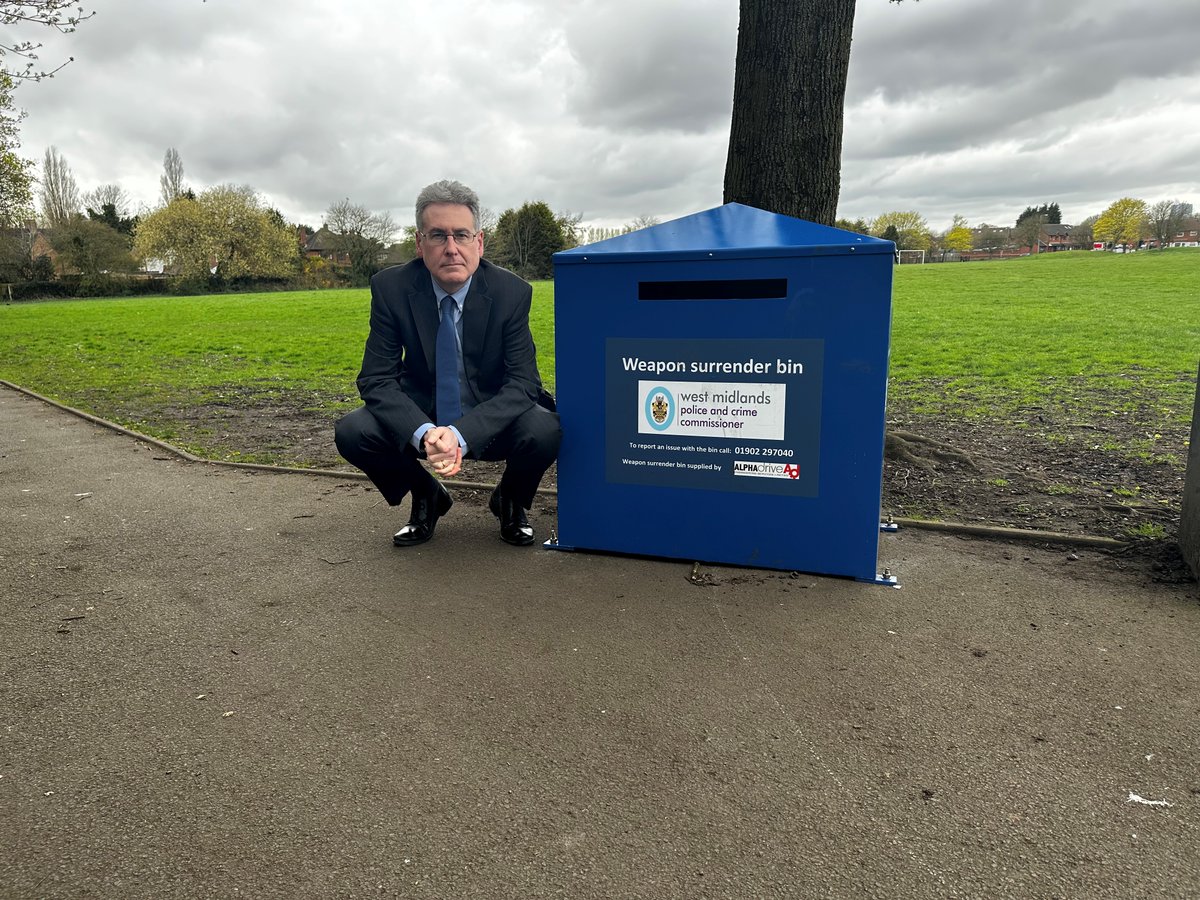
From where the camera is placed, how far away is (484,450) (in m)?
4.08

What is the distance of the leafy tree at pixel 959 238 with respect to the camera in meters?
106

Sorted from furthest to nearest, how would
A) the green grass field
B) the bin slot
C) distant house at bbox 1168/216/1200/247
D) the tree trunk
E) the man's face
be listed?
1. distant house at bbox 1168/216/1200/247
2. the green grass field
3. the tree trunk
4. the man's face
5. the bin slot

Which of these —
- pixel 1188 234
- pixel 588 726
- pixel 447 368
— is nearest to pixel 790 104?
pixel 447 368

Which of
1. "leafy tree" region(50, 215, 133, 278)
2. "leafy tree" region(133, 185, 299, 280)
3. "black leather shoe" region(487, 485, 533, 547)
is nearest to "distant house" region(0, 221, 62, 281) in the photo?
"leafy tree" region(50, 215, 133, 278)

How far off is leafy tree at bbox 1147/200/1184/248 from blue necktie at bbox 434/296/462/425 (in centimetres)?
9437

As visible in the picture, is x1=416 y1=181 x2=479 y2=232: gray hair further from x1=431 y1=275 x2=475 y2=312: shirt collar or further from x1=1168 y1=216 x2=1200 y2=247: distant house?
x1=1168 y1=216 x2=1200 y2=247: distant house

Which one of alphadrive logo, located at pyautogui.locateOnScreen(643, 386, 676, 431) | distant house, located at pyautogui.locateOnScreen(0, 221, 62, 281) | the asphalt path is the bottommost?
the asphalt path

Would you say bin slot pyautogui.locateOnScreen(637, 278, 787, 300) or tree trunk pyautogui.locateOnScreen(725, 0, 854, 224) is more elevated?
tree trunk pyautogui.locateOnScreen(725, 0, 854, 224)

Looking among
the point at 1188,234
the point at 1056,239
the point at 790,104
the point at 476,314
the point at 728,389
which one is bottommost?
the point at 728,389

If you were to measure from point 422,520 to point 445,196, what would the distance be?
1.64 m

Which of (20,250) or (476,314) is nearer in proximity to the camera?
(476,314)

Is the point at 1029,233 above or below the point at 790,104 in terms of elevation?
above

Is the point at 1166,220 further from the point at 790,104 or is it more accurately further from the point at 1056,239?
the point at 790,104

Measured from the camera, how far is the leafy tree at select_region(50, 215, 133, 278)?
2399 inches
